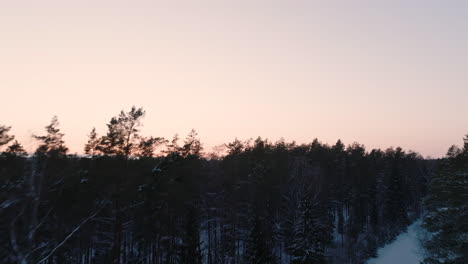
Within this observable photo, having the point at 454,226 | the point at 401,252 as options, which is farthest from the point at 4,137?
the point at 401,252

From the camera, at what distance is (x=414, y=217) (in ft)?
234

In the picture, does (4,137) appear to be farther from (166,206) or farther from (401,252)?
(401,252)

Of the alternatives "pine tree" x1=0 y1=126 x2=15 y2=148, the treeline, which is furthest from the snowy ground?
"pine tree" x1=0 y1=126 x2=15 y2=148

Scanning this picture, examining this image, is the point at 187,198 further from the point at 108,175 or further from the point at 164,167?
the point at 108,175

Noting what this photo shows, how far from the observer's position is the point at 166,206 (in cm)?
3031

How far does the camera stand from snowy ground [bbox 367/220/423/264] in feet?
141

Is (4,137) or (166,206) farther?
(166,206)

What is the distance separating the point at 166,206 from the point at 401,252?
127ft

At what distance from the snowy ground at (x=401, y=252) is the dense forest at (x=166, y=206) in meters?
1.24

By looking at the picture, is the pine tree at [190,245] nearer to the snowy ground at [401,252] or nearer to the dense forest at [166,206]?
the dense forest at [166,206]

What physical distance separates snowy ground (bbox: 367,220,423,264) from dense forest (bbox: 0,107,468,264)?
4.07 ft

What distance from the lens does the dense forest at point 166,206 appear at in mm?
12758

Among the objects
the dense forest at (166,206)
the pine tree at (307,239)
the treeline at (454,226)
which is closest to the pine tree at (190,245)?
the dense forest at (166,206)

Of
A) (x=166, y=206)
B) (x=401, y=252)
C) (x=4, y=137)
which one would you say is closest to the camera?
(x=4, y=137)
